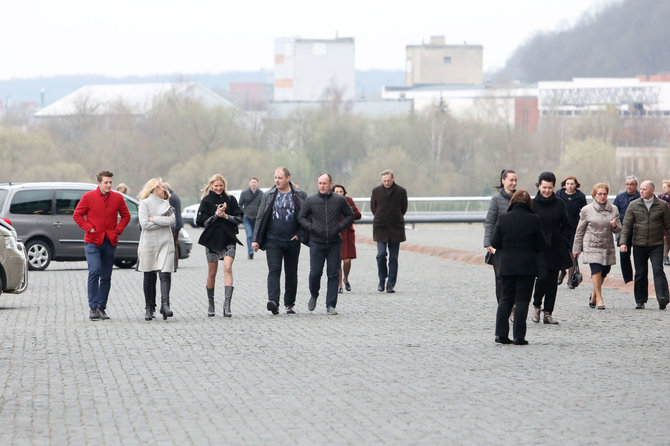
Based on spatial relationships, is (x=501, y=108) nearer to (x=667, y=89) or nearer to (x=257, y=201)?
(x=667, y=89)

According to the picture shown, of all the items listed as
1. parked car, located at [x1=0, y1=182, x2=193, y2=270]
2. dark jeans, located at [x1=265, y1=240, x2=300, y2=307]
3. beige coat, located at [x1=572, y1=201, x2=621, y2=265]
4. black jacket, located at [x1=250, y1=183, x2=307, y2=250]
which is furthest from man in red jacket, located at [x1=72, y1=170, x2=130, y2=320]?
parked car, located at [x1=0, y1=182, x2=193, y2=270]

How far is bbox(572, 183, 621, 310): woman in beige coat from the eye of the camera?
689 inches

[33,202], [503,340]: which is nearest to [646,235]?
[503,340]

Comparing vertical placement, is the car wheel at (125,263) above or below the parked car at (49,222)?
below

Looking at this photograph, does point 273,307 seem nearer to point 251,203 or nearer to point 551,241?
point 551,241

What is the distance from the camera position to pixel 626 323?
1527 cm

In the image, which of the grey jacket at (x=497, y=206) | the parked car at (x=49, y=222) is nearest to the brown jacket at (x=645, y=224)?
the grey jacket at (x=497, y=206)

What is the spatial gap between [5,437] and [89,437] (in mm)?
538

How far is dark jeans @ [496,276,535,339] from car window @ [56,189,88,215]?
1506 cm

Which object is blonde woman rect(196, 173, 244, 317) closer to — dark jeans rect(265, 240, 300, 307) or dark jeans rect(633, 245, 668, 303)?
dark jeans rect(265, 240, 300, 307)

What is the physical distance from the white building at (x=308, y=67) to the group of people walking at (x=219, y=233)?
179m

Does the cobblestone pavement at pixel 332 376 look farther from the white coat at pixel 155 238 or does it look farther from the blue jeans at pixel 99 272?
the white coat at pixel 155 238

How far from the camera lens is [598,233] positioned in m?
17.6

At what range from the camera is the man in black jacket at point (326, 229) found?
54.7 ft
